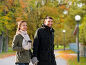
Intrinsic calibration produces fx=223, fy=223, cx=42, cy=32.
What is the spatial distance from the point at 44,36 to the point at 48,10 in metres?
14.3

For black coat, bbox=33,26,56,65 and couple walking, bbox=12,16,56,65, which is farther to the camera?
black coat, bbox=33,26,56,65

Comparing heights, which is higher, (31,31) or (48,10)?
(48,10)

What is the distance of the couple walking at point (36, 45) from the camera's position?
4.72 meters

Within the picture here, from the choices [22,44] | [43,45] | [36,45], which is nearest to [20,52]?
[22,44]

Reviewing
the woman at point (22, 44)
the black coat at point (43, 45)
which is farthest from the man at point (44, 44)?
the woman at point (22, 44)

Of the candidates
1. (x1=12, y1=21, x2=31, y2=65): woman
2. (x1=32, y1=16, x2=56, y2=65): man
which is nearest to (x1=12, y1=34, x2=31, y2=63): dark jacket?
(x1=12, y1=21, x2=31, y2=65): woman

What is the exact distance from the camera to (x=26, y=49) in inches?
184

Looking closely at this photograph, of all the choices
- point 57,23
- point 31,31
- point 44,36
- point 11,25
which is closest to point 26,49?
point 44,36

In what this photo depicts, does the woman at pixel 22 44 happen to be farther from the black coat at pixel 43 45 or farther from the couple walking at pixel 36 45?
the black coat at pixel 43 45

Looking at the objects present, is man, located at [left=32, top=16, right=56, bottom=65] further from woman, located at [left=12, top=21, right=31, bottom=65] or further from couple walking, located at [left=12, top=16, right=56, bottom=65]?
woman, located at [left=12, top=21, right=31, bottom=65]

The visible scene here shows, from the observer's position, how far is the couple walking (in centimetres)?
472

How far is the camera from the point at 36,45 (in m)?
4.82

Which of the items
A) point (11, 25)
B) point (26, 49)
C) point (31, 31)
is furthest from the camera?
point (11, 25)

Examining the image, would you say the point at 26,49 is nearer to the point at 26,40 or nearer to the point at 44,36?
the point at 26,40
